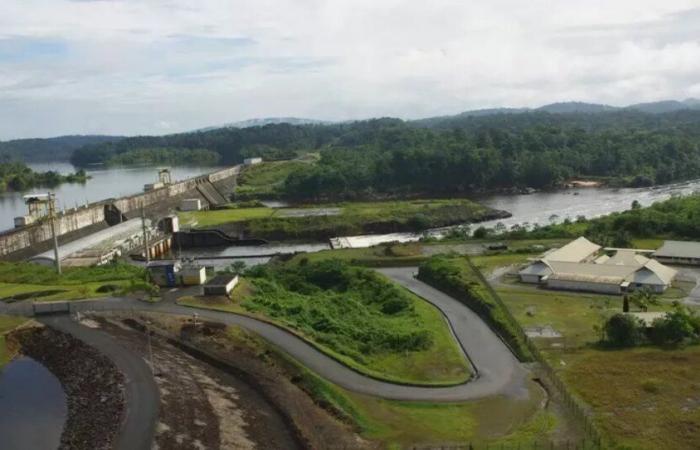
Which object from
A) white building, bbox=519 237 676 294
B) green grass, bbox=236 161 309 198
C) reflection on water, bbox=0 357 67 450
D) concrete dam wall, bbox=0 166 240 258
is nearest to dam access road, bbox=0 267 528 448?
reflection on water, bbox=0 357 67 450

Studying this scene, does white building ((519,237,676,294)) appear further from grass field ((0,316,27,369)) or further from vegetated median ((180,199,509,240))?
vegetated median ((180,199,509,240))

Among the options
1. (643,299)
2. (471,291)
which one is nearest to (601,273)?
(643,299)

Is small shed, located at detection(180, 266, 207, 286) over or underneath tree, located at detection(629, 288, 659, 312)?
over

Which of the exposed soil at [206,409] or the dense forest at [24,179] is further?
the dense forest at [24,179]

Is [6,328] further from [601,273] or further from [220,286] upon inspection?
[601,273]

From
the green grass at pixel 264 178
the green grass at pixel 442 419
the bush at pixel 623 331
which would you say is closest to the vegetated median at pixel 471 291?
the bush at pixel 623 331

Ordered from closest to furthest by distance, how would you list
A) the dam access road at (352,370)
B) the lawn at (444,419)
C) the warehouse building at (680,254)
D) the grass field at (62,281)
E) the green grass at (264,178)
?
the lawn at (444,419) → the dam access road at (352,370) → the grass field at (62,281) → the warehouse building at (680,254) → the green grass at (264,178)

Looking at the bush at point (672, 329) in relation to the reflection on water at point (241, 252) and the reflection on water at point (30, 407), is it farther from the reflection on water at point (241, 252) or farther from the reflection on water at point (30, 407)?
the reflection on water at point (241, 252)
